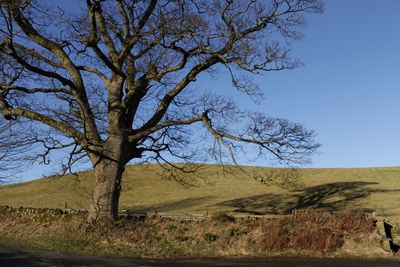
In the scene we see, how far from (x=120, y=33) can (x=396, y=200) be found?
26.6 m

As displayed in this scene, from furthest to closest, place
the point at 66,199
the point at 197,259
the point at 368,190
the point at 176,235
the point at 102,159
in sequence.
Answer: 1. the point at 66,199
2. the point at 368,190
3. the point at 102,159
4. the point at 176,235
5. the point at 197,259

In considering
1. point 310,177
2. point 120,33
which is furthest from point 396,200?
point 120,33

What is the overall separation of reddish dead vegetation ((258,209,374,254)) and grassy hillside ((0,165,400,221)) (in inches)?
479

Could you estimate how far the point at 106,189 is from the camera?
23.5 meters

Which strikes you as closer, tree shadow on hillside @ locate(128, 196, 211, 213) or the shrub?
the shrub

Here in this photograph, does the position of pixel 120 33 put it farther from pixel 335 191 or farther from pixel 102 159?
pixel 335 191

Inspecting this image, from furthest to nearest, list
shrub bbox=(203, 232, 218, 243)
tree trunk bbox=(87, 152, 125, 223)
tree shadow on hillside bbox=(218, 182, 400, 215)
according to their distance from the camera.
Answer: tree shadow on hillside bbox=(218, 182, 400, 215) < tree trunk bbox=(87, 152, 125, 223) < shrub bbox=(203, 232, 218, 243)

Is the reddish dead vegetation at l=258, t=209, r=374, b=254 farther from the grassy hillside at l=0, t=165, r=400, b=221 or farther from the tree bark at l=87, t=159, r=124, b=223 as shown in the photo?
the grassy hillside at l=0, t=165, r=400, b=221

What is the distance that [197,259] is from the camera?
17.2m

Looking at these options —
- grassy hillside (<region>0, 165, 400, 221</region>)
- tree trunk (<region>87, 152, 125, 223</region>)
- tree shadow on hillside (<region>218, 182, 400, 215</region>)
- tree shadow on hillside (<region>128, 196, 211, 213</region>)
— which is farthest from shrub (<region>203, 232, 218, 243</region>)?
tree shadow on hillside (<region>128, 196, 211, 213</region>)

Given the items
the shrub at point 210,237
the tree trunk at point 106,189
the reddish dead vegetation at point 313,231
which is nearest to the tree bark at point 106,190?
the tree trunk at point 106,189

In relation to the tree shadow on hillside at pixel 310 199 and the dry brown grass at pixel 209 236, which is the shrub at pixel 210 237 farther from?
the tree shadow on hillside at pixel 310 199

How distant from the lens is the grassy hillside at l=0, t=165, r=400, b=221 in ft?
129

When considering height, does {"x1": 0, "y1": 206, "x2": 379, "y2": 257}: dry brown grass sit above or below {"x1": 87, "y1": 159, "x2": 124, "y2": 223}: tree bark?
below
